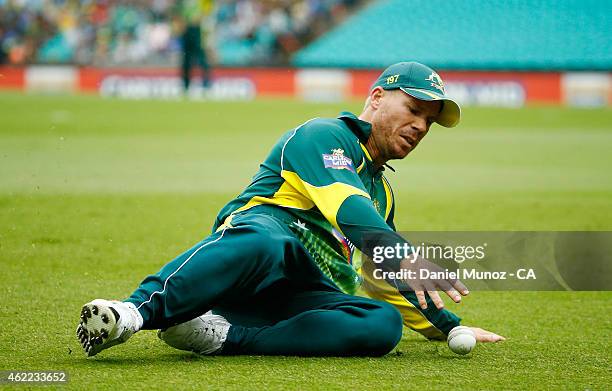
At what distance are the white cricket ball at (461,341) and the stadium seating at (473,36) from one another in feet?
82.3

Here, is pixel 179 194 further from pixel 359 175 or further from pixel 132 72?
pixel 132 72

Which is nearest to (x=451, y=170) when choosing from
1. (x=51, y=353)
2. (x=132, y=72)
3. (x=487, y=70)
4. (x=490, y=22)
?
(x=51, y=353)

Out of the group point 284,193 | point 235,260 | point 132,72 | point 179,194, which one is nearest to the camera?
point 235,260

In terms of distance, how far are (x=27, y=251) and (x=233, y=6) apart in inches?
1065

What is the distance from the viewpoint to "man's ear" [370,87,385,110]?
433cm

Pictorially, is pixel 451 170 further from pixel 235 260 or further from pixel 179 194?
pixel 235 260

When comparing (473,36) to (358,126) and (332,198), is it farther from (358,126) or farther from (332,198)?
(332,198)

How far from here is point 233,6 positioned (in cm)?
3325

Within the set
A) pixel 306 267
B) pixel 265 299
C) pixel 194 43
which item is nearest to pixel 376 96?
pixel 306 267

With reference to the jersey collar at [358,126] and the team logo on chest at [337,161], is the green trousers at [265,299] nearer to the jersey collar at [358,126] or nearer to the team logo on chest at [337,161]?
the team logo on chest at [337,161]

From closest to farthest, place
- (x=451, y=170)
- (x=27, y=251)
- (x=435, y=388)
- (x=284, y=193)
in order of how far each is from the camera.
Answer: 1. (x=435, y=388)
2. (x=284, y=193)
3. (x=27, y=251)
4. (x=451, y=170)

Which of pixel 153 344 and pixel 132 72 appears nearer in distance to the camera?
pixel 153 344

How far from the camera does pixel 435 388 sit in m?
3.58

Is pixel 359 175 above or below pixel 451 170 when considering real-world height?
above
